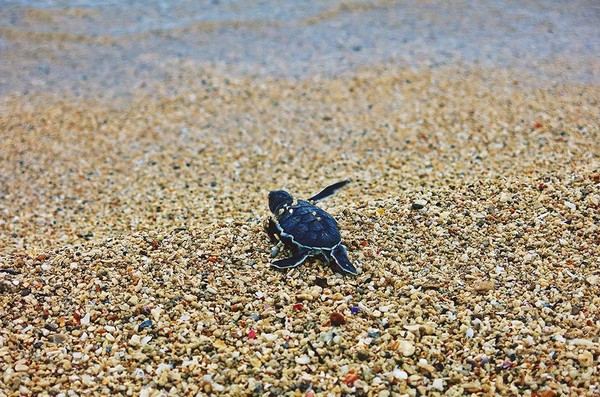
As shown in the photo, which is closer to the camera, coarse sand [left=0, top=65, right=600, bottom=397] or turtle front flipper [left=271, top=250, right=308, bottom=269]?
coarse sand [left=0, top=65, right=600, bottom=397]

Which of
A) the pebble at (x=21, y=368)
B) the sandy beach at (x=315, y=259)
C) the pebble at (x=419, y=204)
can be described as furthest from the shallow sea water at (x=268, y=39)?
the pebble at (x=21, y=368)

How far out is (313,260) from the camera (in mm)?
3301

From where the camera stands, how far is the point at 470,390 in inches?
98.3

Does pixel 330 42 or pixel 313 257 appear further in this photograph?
pixel 330 42

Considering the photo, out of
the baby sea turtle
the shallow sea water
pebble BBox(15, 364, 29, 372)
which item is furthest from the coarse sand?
the shallow sea water

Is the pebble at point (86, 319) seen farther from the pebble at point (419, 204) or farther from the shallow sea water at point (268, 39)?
the shallow sea water at point (268, 39)

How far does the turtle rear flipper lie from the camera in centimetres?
312

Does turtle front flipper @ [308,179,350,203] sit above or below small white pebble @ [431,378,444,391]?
above

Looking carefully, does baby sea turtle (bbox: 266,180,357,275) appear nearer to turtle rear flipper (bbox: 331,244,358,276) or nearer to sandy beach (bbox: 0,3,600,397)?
turtle rear flipper (bbox: 331,244,358,276)

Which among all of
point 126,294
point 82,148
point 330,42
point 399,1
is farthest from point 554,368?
point 399,1

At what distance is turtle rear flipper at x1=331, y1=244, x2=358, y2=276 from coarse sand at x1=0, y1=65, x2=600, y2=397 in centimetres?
9

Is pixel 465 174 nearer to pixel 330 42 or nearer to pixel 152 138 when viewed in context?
pixel 152 138

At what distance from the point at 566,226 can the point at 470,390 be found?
5.12 ft

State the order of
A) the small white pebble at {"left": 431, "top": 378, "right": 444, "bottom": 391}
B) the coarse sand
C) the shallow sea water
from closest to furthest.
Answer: the small white pebble at {"left": 431, "top": 378, "right": 444, "bottom": 391}
the coarse sand
the shallow sea water
